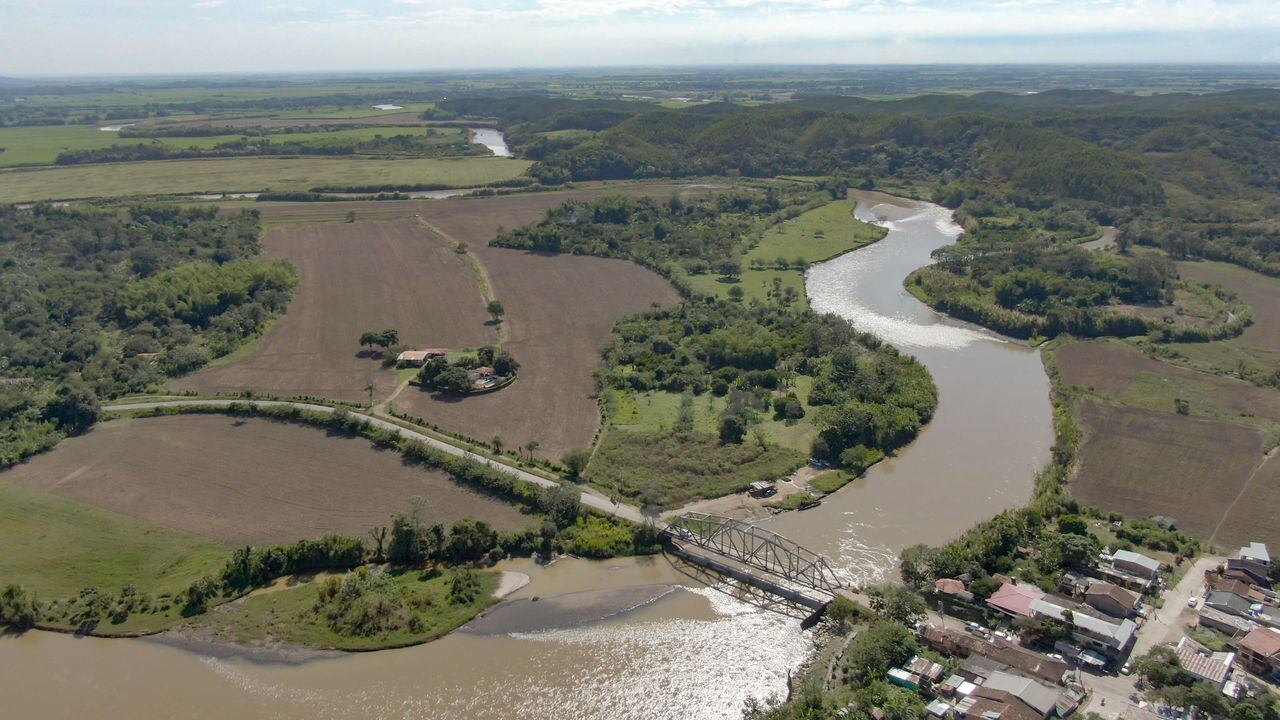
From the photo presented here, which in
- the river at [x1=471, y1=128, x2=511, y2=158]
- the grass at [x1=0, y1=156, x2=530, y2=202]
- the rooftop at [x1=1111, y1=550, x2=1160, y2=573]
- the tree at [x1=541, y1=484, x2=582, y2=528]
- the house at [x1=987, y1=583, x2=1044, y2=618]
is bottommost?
the house at [x1=987, y1=583, x2=1044, y2=618]

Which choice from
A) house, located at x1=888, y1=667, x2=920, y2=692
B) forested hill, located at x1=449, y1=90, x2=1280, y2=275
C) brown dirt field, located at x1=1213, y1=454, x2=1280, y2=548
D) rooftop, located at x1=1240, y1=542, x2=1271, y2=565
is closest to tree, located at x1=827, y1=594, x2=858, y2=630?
house, located at x1=888, y1=667, x2=920, y2=692

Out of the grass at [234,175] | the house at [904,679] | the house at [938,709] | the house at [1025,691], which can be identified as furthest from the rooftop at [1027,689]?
the grass at [234,175]

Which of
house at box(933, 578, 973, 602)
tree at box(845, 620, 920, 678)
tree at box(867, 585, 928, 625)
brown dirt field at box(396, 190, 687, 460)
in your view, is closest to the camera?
tree at box(845, 620, 920, 678)

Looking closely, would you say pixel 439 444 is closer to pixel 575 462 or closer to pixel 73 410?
pixel 575 462

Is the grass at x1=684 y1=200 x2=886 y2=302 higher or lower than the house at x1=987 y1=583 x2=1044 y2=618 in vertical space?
higher

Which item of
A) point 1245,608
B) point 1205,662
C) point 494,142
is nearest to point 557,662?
point 1205,662

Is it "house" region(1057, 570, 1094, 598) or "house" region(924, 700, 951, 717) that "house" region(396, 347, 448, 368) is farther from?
"house" region(1057, 570, 1094, 598)

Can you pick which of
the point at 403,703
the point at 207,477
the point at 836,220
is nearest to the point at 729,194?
the point at 836,220
